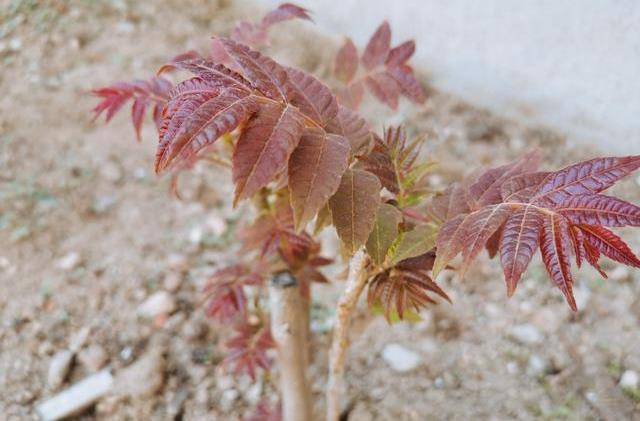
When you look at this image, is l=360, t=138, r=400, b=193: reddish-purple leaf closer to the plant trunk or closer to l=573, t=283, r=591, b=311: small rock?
the plant trunk

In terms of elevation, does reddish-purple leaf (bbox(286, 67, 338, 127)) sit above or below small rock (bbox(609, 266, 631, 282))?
below

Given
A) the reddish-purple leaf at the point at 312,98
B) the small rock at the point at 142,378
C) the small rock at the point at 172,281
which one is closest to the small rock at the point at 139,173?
the small rock at the point at 172,281

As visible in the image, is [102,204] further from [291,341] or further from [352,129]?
[352,129]

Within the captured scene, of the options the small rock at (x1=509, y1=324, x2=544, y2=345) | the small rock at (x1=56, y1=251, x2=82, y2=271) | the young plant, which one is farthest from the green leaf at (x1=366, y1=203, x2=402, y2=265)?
the small rock at (x1=56, y1=251, x2=82, y2=271)

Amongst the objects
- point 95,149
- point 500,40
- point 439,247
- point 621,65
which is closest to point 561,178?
point 439,247

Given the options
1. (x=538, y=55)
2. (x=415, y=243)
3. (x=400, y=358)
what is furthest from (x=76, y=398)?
(x=538, y=55)

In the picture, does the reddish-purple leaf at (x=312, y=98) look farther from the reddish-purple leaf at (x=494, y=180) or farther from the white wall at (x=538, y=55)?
the white wall at (x=538, y=55)
